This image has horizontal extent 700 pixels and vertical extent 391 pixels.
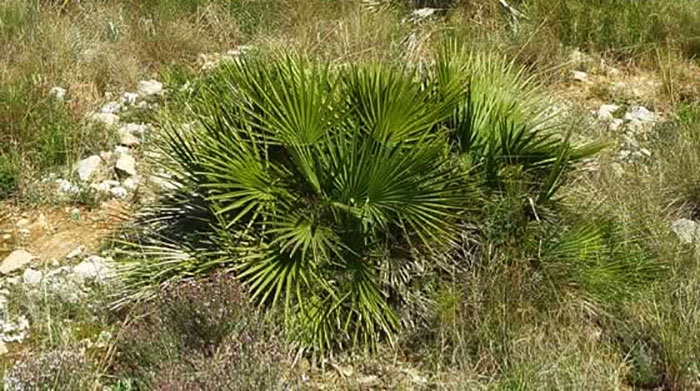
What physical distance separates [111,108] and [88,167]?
1.12 meters

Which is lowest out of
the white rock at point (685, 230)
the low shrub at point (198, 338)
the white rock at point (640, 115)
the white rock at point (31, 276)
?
the white rock at point (640, 115)

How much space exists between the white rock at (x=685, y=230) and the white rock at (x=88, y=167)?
12.5 ft

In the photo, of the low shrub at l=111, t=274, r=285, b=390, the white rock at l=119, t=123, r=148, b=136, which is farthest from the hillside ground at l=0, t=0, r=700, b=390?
the white rock at l=119, t=123, r=148, b=136

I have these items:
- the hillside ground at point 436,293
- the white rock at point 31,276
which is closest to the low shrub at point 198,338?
the hillside ground at point 436,293

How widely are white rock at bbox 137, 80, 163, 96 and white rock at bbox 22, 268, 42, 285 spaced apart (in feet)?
9.04

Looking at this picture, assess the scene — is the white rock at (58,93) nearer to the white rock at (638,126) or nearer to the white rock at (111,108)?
the white rock at (111,108)

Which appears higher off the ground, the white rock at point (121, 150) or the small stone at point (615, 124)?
the white rock at point (121, 150)

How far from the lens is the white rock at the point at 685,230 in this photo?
15.3 ft

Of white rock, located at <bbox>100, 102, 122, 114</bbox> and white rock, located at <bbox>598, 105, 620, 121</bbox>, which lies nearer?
white rock, located at <bbox>100, 102, 122, 114</bbox>

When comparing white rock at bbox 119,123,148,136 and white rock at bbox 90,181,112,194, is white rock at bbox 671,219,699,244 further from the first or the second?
white rock at bbox 119,123,148,136

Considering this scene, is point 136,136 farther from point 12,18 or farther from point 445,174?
point 445,174

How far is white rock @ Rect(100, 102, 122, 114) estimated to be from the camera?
22.1ft

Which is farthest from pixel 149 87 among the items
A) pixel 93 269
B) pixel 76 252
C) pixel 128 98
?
pixel 93 269

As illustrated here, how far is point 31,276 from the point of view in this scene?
4633 mm
